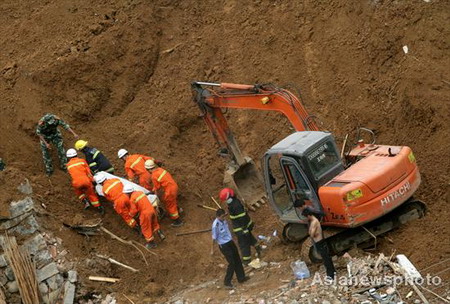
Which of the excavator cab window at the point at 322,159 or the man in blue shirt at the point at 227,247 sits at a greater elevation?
the excavator cab window at the point at 322,159

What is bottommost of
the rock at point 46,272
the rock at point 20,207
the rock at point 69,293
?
the rock at point 69,293

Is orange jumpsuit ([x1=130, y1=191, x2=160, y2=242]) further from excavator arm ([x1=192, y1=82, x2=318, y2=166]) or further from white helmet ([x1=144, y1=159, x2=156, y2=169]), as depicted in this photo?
excavator arm ([x1=192, y1=82, x2=318, y2=166])

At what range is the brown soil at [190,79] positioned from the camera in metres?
13.3

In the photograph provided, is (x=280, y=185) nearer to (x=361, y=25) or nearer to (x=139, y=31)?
(x=361, y=25)

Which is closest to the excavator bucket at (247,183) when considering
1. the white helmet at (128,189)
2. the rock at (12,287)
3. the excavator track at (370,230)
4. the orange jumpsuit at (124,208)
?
the white helmet at (128,189)

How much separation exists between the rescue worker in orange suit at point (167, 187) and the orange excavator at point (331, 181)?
2169 millimetres

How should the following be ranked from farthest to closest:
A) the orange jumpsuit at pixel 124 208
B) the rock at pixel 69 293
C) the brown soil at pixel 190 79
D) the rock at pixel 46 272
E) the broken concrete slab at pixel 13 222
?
the brown soil at pixel 190 79 → the orange jumpsuit at pixel 124 208 → the broken concrete slab at pixel 13 222 → the rock at pixel 46 272 → the rock at pixel 69 293

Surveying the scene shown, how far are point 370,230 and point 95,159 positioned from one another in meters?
6.44

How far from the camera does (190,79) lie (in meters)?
17.6

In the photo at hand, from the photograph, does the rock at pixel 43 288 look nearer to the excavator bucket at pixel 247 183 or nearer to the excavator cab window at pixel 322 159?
the excavator bucket at pixel 247 183

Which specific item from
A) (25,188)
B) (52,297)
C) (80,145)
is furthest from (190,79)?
(52,297)

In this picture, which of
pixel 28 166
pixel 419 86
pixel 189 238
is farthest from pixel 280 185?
pixel 28 166

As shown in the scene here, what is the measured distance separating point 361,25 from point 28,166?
8788mm

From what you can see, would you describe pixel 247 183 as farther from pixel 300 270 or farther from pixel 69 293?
pixel 69 293
